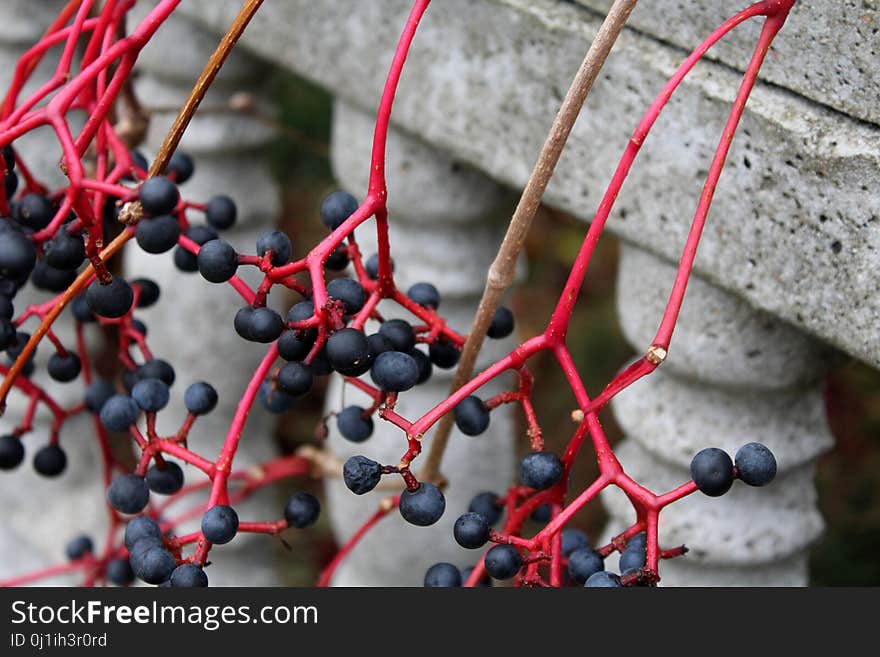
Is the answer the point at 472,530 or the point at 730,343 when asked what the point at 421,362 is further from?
the point at 730,343

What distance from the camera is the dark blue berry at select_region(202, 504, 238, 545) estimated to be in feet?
1.93

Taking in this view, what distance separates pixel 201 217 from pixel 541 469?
0.72 metres

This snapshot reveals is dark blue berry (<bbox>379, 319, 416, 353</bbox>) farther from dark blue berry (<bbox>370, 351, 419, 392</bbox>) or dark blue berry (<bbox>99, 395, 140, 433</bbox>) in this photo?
dark blue berry (<bbox>99, 395, 140, 433</bbox>)

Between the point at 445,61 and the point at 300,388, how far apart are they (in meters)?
0.41

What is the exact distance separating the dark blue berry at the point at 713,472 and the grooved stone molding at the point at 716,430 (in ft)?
0.85

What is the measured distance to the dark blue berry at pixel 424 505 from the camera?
563mm

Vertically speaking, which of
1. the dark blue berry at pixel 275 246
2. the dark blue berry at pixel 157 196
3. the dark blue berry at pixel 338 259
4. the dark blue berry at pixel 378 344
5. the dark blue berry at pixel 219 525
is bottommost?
the dark blue berry at pixel 219 525

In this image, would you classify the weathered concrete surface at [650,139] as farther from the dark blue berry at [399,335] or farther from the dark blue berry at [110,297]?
the dark blue berry at [110,297]

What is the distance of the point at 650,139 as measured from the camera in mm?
781

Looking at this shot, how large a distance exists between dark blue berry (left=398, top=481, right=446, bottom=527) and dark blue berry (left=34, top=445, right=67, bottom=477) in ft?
1.14

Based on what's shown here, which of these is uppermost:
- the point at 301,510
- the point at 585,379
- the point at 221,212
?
the point at 585,379

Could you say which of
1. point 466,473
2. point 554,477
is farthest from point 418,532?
point 554,477

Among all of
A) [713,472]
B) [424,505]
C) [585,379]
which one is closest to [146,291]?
[424,505]

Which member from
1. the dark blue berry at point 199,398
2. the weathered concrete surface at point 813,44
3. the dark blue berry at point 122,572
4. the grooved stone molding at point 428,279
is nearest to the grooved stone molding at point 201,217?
the grooved stone molding at point 428,279
